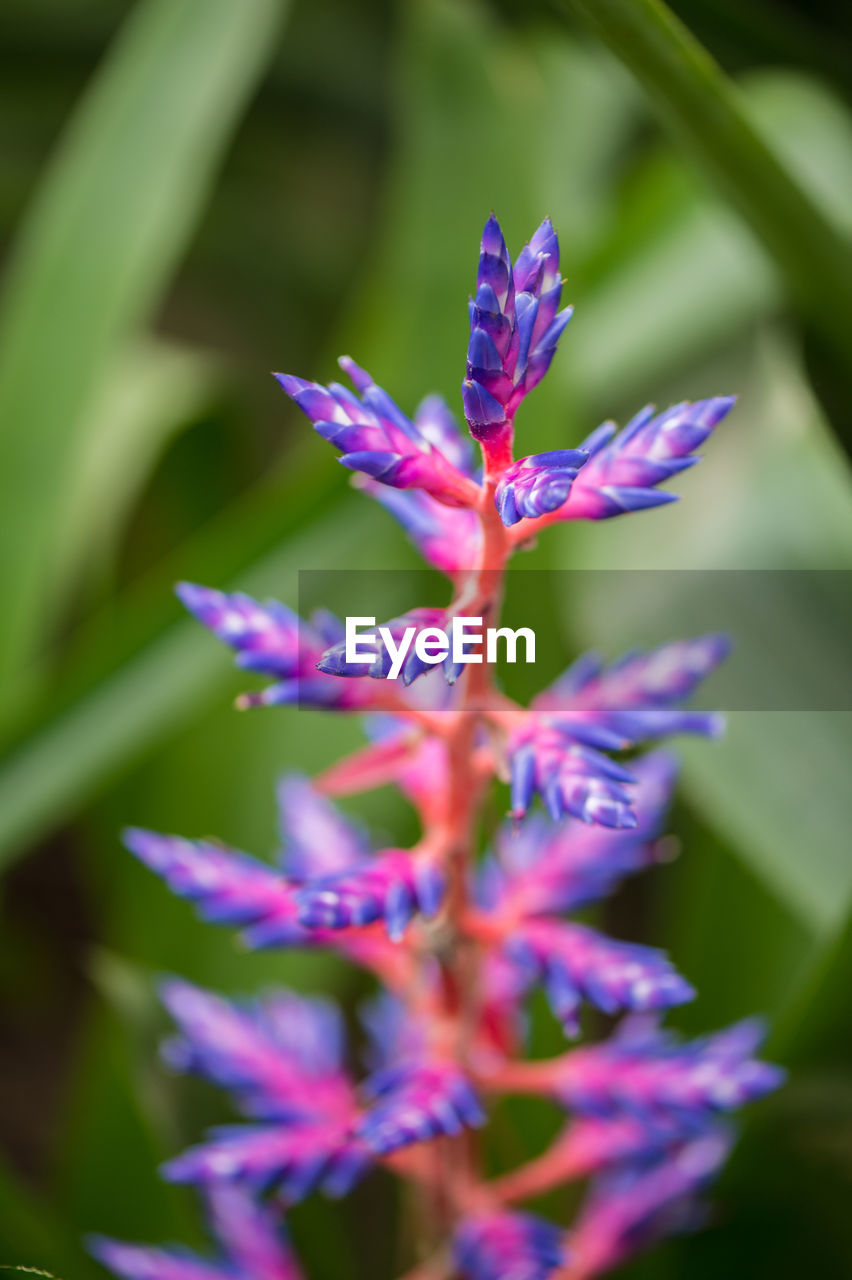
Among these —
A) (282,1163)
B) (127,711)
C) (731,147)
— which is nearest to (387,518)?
(127,711)

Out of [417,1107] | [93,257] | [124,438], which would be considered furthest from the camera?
[124,438]

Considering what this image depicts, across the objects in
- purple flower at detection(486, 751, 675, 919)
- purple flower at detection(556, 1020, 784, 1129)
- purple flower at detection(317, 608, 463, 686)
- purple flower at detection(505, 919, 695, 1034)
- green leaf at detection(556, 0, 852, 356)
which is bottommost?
purple flower at detection(556, 1020, 784, 1129)

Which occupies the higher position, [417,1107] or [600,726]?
[600,726]

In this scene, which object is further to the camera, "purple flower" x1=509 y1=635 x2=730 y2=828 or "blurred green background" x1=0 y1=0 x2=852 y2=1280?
"blurred green background" x1=0 y1=0 x2=852 y2=1280

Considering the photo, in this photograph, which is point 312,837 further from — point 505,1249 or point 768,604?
point 768,604

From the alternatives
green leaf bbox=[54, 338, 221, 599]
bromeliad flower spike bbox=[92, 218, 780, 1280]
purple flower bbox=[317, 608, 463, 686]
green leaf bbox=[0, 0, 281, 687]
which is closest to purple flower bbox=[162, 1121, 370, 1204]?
bromeliad flower spike bbox=[92, 218, 780, 1280]

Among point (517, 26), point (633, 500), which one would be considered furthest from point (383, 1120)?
point (517, 26)

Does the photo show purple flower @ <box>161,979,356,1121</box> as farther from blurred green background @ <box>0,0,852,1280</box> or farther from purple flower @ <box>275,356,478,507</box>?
purple flower @ <box>275,356,478,507</box>

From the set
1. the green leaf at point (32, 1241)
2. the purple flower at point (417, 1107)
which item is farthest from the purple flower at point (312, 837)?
the green leaf at point (32, 1241)
